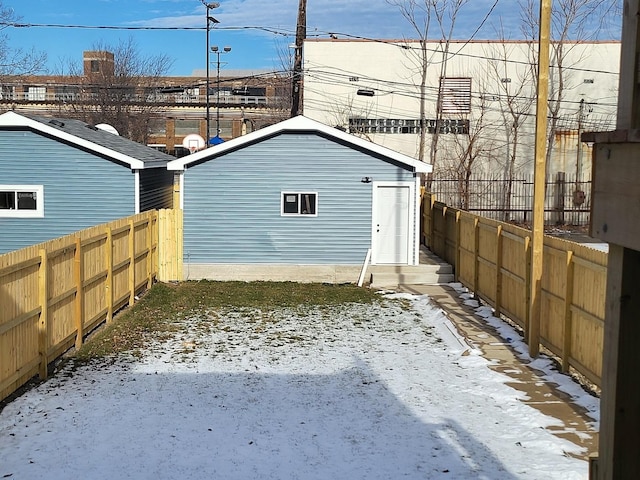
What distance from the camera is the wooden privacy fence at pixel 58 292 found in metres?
8.17

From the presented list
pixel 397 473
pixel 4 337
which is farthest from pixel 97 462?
pixel 397 473

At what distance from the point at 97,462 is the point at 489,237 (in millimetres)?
9557

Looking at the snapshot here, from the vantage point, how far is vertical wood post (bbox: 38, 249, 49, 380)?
9094 millimetres

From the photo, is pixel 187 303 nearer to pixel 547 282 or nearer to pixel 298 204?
pixel 298 204

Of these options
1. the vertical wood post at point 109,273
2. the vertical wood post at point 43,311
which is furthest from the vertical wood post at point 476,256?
the vertical wood post at point 43,311

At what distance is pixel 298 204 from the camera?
1847 centimetres

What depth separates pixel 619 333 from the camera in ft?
7.54

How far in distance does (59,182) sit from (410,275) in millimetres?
8945

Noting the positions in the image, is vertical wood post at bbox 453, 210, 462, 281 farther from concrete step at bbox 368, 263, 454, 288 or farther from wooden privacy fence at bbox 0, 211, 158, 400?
wooden privacy fence at bbox 0, 211, 158, 400

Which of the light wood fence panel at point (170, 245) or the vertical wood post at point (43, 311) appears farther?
the light wood fence panel at point (170, 245)

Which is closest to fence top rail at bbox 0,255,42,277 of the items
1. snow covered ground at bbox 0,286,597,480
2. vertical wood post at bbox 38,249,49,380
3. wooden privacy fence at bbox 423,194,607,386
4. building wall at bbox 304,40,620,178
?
vertical wood post at bbox 38,249,49,380

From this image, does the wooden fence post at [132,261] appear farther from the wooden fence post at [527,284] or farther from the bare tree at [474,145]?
the bare tree at [474,145]

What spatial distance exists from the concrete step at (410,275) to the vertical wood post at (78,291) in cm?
817

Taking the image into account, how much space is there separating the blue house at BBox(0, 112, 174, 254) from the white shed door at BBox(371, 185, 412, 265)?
596 cm
